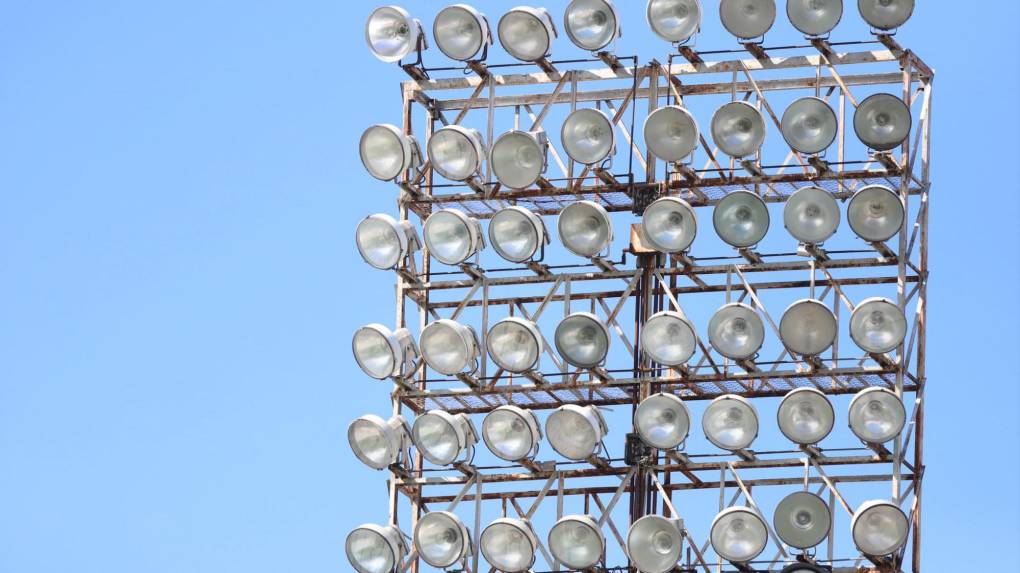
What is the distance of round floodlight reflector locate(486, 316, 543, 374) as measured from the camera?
74812 mm

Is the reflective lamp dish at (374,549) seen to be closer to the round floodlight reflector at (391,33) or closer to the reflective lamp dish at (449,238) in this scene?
the reflective lamp dish at (449,238)

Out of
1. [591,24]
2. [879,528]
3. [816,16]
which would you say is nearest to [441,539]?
[879,528]

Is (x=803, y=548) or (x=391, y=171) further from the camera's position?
(x=391, y=171)

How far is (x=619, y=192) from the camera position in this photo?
76188 mm

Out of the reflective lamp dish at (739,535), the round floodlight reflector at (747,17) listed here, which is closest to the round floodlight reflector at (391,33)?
the round floodlight reflector at (747,17)

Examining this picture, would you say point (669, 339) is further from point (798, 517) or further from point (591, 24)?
point (591, 24)

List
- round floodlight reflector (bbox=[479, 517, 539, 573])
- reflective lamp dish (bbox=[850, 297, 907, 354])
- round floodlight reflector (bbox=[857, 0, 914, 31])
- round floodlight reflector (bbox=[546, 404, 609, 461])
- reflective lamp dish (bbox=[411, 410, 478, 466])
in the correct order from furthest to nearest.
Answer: reflective lamp dish (bbox=[411, 410, 478, 466])
round floodlight reflector (bbox=[857, 0, 914, 31])
round floodlight reflector (bbox=[546, 404, 609, 461])
round floodlight reflector (bbox=[479, 517, 539, 573])
reflective lamp dish (bbox=[850, 297, 907, 354])

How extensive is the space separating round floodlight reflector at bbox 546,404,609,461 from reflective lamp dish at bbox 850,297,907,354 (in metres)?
5.17

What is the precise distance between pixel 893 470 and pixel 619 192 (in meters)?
7.71

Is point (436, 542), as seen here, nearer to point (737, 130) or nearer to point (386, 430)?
point (386, 430)

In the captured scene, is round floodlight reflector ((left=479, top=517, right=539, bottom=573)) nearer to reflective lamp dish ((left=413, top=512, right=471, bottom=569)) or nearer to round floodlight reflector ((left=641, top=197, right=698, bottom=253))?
reflective lamp dish ((left=413, top=512, right=471, bottom=569))

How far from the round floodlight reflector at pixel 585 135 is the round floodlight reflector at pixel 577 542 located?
22.9 feet

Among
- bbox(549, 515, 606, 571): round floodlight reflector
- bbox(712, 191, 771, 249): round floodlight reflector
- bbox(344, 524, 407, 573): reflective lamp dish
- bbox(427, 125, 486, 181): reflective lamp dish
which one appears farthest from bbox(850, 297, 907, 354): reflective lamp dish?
bbox(344, 524, 407, 573): reflective lamp dish

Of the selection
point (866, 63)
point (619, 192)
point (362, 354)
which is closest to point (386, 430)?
point (362, 354)
